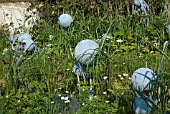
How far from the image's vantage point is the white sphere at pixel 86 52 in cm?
345

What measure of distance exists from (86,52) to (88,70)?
254 millimetres

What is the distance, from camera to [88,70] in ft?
12.0

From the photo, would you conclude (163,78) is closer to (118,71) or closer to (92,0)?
(118,71)

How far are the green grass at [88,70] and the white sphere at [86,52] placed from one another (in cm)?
10

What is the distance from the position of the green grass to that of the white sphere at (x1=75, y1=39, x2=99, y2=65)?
100 mm

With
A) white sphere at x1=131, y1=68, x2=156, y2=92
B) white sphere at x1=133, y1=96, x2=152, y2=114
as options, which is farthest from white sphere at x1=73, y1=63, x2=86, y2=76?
white sphere at x1=133, y1=96, x2=152, y2=114

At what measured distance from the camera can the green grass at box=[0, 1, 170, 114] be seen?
337cm

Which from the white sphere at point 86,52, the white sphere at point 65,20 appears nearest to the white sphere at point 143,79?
the white sphere at point 86,52

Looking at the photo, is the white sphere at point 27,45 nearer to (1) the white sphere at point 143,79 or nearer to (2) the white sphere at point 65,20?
(2) the white sphere at point 65,20

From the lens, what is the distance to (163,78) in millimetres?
3088

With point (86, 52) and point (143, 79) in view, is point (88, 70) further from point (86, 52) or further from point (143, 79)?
point (143, 79)

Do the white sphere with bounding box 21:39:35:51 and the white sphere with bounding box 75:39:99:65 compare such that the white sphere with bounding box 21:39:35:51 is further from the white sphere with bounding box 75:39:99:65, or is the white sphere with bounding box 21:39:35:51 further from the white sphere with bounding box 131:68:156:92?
the white sphere with bounding box 131:68:156:92

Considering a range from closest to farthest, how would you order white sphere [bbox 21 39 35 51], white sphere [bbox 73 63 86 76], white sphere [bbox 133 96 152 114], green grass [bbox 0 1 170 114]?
white sphere [bbox 133 96 152 114] < green grass [bbox 0 1 170 114] < white sphere [bbox 73 63 86 76] < white sphere [bbox 21 39 35 51]

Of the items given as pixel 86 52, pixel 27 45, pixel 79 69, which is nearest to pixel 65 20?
pixel 27 45
